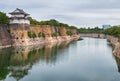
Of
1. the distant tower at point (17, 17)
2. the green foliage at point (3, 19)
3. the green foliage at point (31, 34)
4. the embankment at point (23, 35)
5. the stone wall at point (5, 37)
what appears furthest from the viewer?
the green foliage at point (31, 34)

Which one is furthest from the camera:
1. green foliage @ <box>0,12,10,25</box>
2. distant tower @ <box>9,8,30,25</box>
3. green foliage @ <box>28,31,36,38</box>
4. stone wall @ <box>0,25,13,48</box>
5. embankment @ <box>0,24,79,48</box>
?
green foliage @ <box>28,31,36,38</box>

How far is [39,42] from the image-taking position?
2215 inches

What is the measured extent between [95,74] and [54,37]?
4887 centimetres

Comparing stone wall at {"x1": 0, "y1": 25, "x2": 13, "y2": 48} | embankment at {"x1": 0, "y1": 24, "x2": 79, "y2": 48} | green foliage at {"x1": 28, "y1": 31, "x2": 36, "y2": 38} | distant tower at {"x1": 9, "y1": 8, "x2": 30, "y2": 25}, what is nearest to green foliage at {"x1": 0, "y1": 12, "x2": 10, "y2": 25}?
distant tower at {"x1": 9, "y1": 8, "x2": 30, "y2": 25}

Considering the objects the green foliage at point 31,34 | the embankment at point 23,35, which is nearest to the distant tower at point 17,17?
the embankment at point 23,35

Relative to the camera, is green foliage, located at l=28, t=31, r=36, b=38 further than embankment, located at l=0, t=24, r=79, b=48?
Yes

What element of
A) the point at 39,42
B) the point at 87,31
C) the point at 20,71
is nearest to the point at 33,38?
the point at 39,42

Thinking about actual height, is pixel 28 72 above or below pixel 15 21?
below

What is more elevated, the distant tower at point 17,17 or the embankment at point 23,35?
the distant tower at point 17,17

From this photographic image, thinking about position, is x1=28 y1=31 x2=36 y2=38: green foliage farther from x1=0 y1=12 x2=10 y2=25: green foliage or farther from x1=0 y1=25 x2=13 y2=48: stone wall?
x1=0 y1=25 x2=13 y2=48: stone wall

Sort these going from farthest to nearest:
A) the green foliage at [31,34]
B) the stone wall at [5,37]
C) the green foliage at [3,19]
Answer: the green foliage at [31,34] < the green foliage at [3,19] < the stone wall at [5,37]

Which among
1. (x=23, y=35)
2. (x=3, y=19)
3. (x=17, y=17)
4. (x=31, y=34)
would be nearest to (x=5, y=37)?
(x=23, y=35)

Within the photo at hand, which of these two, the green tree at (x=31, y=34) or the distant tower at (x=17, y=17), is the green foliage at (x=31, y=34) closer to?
the green tree at (x=31, y=34)

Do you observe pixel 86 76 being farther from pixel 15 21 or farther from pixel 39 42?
pixel 39 42
